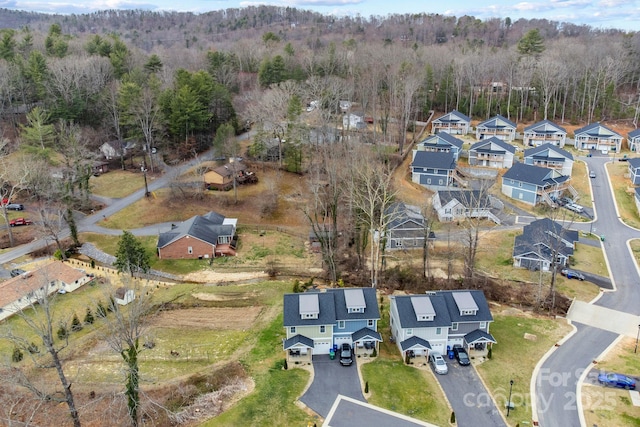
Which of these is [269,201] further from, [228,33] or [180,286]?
[228,33]

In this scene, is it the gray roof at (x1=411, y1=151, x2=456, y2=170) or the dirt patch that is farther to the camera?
the gray roof at (x1=411, y1=151, x2=456, y2=170)

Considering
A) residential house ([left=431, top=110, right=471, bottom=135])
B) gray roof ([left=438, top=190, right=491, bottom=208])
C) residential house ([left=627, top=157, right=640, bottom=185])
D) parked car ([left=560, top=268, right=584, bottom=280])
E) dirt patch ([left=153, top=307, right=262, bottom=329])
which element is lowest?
dirt patch ([left=153, top=307, right=262, bottom=329])

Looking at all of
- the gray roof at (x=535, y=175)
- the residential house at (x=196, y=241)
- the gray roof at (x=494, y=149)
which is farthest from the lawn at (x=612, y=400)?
the gray roof at (x=494, y=149)

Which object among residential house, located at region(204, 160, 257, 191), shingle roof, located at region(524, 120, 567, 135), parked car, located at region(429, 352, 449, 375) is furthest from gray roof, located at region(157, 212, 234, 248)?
shingle roof, located at region(524, 120, 567, 135)

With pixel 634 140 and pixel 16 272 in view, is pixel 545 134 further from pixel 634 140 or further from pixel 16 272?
pixel 16 272

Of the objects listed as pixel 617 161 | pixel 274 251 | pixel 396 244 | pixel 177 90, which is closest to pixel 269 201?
pixel 274 251

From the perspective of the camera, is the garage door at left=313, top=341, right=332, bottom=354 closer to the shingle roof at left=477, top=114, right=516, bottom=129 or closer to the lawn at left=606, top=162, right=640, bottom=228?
the lawn at left=606, top=162, right=640, bottom=228
